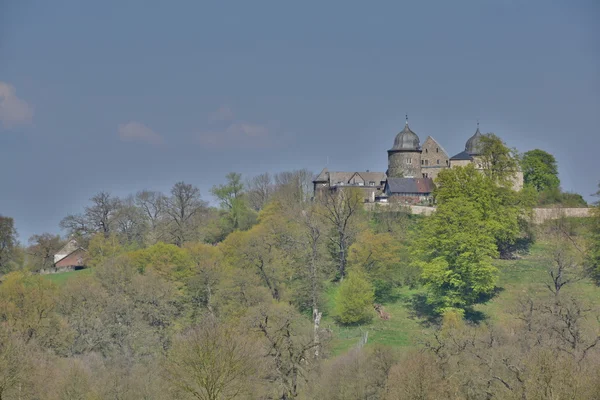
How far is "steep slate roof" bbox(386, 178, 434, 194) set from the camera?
238ft

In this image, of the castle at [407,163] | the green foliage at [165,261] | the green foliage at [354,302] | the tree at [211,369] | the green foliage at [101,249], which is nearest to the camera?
the tree at [211,369]

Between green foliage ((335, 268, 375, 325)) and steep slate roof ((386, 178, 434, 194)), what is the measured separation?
30.6 metres

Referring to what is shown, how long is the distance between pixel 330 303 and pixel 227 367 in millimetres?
19151

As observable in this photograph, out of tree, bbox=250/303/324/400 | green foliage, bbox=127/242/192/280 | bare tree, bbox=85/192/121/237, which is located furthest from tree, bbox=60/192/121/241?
tree, bbox=250/303/324/400

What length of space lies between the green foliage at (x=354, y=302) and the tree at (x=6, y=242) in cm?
3649

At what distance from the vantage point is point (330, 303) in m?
46.2

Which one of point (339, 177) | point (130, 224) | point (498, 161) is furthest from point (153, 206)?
point (498, 161)

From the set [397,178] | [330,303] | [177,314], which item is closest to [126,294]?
[177,314]

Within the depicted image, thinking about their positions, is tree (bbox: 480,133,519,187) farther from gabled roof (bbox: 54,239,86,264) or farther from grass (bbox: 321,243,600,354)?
gabled roof (bbox: 54,239,86,264)

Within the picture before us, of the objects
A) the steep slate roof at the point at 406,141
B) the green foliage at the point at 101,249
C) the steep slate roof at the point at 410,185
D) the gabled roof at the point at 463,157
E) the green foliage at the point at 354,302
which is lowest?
the green foliage at the point at 354,302

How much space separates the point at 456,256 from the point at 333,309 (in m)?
8.80

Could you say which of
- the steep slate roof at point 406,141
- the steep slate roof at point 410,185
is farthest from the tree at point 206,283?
the steep slate roof at point 406,141

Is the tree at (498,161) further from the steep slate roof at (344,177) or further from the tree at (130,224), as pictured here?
the tree at (130,224)

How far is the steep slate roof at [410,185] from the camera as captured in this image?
72.7 meters
